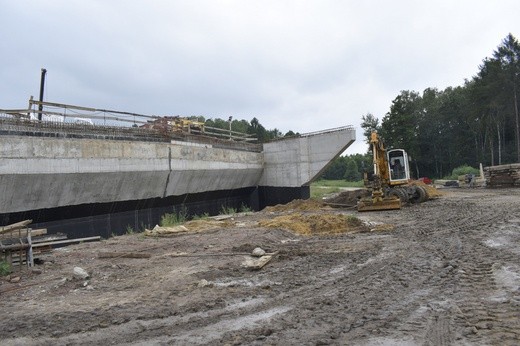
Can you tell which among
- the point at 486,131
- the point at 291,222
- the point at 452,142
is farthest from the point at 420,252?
the point at 452,142

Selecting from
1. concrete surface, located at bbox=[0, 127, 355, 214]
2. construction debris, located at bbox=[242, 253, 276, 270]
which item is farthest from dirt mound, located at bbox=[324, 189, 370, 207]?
construction debris, located at bbox=[242, 253, 276, 270]

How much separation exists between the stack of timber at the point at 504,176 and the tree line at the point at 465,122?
51.2ft

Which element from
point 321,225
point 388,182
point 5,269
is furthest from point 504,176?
point 5,269

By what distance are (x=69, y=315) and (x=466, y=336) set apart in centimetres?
457

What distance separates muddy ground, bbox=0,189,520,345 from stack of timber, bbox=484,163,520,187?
17795 millimetres

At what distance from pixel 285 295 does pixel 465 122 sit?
5198 centimetres

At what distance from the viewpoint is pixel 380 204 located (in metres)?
15.9

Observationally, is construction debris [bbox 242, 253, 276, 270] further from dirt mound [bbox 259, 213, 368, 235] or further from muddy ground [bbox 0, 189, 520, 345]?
dirt mound [bbox 259, 213, 368, 235]

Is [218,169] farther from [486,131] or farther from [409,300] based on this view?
[486,131]

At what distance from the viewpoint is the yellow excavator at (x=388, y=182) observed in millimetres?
15992

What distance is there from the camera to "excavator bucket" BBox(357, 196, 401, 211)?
1580 centimetres

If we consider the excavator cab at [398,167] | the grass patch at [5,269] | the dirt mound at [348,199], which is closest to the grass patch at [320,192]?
the dirt mound at [348,199]

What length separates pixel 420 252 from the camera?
7.68 meters

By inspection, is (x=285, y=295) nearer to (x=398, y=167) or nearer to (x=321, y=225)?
(x=321, y=225)
